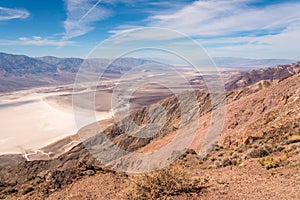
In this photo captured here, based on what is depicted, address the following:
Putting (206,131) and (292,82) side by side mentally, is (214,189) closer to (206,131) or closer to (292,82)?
(206,131)

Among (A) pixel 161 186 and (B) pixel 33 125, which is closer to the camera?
(A) pixel 161 186

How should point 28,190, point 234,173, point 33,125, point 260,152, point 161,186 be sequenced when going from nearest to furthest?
point 161,186 < point 234,173 < point 260,152 < point 28,190 < point 33,125

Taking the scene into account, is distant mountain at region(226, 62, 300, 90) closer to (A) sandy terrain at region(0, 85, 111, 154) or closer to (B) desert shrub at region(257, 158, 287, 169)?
(A) sandy terrain at region(0, 85, 111, 154)

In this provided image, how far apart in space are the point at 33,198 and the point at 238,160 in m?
10.1

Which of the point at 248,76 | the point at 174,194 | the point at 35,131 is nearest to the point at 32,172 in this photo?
the point at 174,194

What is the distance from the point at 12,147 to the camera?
66438 mm

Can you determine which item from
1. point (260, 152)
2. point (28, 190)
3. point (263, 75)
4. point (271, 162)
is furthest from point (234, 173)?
point (263, 75)

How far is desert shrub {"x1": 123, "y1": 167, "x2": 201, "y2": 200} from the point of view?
10.3 metres

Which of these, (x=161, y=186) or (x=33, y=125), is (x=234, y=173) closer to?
(x=161, y=186)

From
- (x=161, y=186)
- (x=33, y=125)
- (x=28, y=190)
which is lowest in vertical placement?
(x=33, y=125)

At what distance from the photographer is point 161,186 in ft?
34.5

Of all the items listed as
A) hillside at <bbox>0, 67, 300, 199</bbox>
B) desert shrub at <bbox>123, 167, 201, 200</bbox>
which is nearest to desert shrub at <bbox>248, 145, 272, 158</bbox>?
hillside at <bbox>0, 67, 300, 199</bbox>

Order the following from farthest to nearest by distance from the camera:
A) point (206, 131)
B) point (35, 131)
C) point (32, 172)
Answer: point (35, 131) → point (32, 172) → point (206, 131)

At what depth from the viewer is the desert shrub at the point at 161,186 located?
1030 cm
